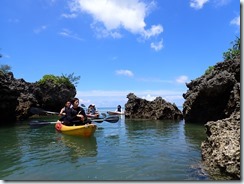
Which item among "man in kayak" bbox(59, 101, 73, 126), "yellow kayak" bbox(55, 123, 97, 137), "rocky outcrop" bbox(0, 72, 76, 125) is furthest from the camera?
"rocky outcrop" bbox(0, 72, 76, 125)

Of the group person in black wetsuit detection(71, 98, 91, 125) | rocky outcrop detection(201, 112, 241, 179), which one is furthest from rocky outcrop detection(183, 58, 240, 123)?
rocky outcrop detection(201, 112, 241, 179)

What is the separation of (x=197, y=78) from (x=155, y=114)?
25.7 feet

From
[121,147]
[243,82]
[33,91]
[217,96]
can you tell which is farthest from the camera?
[33,91]

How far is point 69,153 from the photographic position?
12.2 meters

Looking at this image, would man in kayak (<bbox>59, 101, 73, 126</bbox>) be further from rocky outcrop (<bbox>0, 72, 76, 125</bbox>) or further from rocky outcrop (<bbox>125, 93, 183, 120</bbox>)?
rocky outcrop (<bbox>125, 93, 183, 120</bbox>)

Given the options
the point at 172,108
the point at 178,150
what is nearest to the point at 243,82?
the point at 178,150

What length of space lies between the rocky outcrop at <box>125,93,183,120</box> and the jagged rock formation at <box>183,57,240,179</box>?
4522mm

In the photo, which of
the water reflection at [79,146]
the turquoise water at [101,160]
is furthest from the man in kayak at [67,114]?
the turquoise water at [101,160]

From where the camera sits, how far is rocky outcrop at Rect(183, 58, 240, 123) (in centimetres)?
2130

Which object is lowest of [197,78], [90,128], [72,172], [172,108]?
[72,172]

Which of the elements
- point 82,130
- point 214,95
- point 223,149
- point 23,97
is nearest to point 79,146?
point 82,130

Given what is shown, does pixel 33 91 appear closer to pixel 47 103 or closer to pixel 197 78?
pixel 47 103

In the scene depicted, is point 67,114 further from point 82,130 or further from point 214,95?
point 214,95

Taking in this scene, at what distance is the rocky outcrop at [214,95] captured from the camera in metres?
21.3
